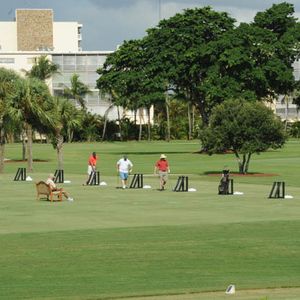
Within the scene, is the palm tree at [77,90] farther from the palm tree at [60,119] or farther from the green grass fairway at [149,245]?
the green grass fairway at [149,245]

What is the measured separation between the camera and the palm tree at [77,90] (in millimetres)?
139250

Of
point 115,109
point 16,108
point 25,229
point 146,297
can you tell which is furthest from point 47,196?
point 115,109

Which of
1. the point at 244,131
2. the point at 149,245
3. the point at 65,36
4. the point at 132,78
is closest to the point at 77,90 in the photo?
the point at 65,36

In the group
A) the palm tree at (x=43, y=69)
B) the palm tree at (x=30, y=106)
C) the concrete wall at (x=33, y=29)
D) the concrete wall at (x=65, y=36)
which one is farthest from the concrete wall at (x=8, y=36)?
the palm tree at (x=30, y=106)

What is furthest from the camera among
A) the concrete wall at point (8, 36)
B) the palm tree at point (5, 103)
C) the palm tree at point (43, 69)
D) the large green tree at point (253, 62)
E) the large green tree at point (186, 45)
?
the concrete wall at point (8, 36)

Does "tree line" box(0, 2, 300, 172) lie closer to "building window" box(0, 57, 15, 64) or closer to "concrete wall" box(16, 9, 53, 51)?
"building window" box(0, 57, 15, 64)

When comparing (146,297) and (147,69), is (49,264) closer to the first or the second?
(146,297)

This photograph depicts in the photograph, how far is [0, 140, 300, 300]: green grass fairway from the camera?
60.0ft

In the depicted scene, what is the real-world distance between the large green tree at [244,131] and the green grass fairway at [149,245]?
13.3 m

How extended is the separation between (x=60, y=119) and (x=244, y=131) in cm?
1838

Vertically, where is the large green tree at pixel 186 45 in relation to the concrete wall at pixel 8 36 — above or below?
below

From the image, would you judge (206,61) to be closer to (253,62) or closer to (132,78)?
(253,62)

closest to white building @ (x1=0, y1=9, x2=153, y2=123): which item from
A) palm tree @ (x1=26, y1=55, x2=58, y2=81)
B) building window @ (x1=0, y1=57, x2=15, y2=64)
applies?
building window @ (x1=0, y1=57, x2=15, y2=64)

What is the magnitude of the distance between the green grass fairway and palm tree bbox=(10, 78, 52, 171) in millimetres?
21878
